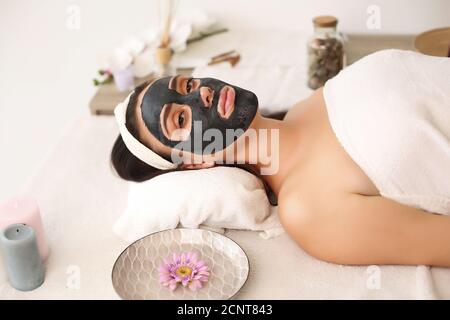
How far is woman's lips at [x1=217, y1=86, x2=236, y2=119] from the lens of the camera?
1.54 metres

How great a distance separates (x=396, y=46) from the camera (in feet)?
7.58

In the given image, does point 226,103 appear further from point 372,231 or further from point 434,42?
point 434,42

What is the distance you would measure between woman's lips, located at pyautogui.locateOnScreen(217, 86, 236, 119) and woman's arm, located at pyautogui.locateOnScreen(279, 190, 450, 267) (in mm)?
293

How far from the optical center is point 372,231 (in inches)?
54.9

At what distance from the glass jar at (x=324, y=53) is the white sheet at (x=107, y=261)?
2.41ft

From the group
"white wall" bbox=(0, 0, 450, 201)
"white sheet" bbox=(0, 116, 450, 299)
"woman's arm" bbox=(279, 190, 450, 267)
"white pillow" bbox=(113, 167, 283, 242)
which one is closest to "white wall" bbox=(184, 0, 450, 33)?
"white wall" bbox=(0, 0, 450, 201)

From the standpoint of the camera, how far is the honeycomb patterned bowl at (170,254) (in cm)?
142

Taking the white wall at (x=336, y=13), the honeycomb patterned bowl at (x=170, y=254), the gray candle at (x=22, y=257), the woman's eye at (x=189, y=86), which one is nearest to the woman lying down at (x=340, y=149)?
the woman's eye at (x=189, y=86)

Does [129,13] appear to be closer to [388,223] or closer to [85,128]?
[85,128]

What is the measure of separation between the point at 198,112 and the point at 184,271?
0.39 metres

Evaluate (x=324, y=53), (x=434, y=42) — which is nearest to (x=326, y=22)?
(x=324, y=53)

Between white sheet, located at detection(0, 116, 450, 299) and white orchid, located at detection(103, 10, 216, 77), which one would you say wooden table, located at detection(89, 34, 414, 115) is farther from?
white sheet, located at detection(0, 116, 450, 299)
